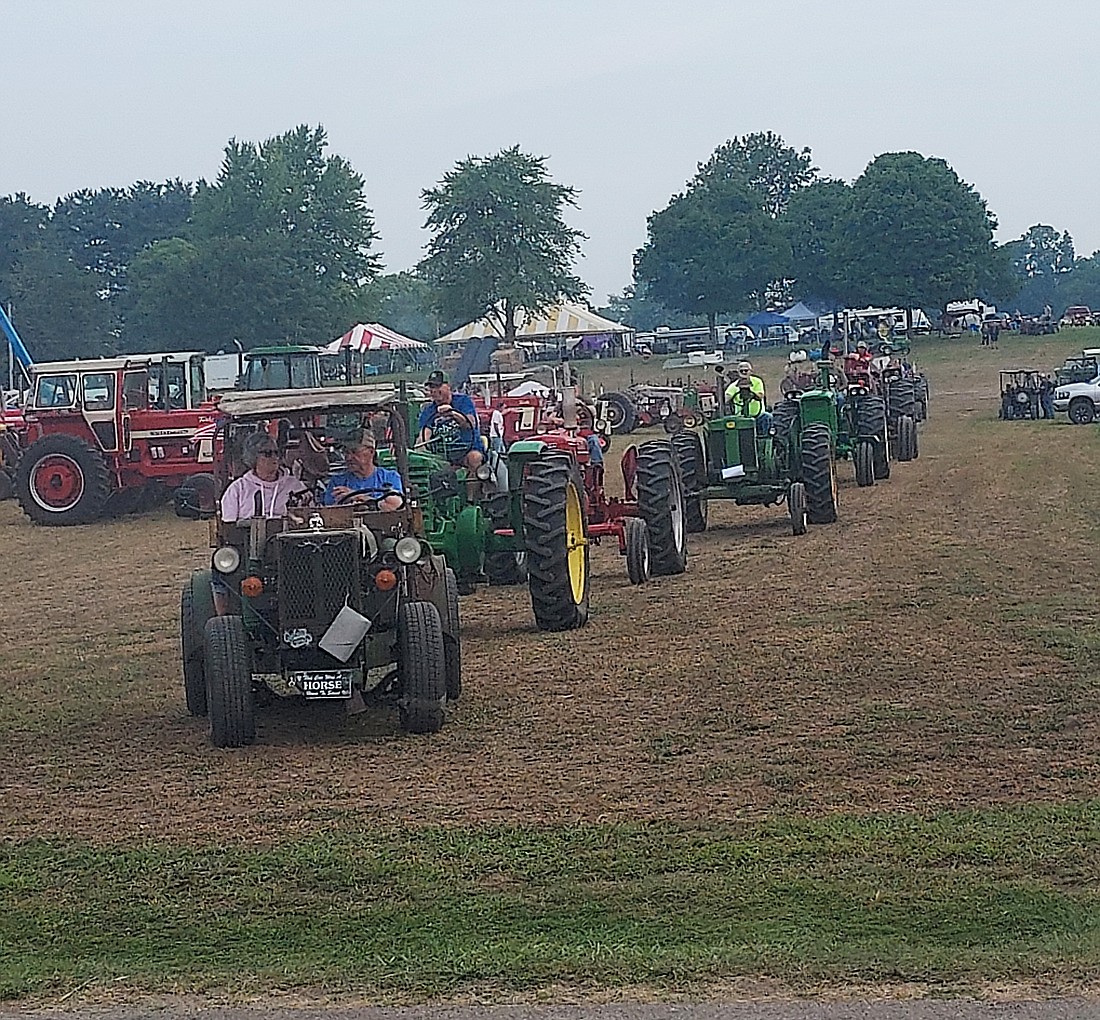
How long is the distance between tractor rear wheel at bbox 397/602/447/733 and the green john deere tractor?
878 centimetres

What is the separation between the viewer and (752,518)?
19688 millimetres

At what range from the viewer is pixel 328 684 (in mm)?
8680

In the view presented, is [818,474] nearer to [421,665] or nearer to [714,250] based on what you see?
[421,665]

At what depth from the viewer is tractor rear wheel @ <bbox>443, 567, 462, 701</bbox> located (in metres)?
9.43

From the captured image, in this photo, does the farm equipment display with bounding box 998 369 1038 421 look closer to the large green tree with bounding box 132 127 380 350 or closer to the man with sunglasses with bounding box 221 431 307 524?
the man with sunglasses with bounding box 221 431 307 524

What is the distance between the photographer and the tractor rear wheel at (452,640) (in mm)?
9430

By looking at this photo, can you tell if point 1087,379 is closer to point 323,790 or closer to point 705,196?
point 323,790

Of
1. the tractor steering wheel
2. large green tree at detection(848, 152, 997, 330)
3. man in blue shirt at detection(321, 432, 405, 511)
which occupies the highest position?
large green tree at detection(848, 152, 997, 330)

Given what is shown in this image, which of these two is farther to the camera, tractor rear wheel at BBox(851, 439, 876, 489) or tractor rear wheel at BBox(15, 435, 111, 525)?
tractor rear wheel at BBox(851, 439, 876, 489)

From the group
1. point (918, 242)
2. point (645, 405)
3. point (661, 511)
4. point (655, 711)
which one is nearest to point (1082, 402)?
point (645, 405)

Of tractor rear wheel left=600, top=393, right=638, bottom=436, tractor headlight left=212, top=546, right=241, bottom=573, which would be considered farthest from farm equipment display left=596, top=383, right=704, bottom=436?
tractor headlight left=212, top=546, right=241, bottom=573

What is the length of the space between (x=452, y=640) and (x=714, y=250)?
81.2m

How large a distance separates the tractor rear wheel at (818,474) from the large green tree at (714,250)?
2789 inches

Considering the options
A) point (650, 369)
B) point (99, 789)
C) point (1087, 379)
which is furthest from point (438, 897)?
point (650, 369)
